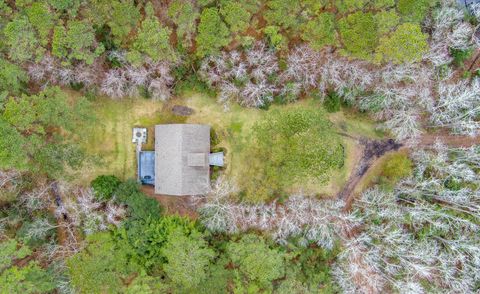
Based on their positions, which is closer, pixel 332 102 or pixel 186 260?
pixel 186 260

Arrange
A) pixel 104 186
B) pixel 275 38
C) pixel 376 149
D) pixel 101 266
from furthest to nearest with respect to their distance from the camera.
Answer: pixel 376 149, pixel 275 38, pixel 104 186, pixel 101 266

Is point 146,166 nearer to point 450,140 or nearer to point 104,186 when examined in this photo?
point 104,186

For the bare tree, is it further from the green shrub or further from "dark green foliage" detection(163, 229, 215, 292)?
"dark green foliage" detection(163, 229, 215, 292)

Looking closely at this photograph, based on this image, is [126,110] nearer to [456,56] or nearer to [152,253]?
[152,253]

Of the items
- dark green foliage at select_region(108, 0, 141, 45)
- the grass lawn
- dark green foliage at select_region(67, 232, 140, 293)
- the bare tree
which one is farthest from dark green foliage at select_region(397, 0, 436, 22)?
dark green foliage at select_region(67, 232, 140, 293)

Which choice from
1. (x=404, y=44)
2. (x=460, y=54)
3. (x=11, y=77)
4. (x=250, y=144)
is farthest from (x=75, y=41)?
Result: (x=460, y=54)
